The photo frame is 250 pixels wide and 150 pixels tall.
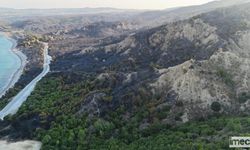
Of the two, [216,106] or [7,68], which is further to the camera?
[7,68]

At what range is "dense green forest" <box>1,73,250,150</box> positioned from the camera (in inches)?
2167

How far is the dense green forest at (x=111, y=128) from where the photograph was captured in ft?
181

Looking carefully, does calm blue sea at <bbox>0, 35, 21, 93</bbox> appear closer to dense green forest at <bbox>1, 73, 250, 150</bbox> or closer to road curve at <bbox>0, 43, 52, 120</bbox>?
road curve at <bbox>0, 43, 52, 120</bbox>

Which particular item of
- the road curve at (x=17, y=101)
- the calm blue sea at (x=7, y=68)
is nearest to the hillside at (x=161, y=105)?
the road curve at (x=17, y=101)

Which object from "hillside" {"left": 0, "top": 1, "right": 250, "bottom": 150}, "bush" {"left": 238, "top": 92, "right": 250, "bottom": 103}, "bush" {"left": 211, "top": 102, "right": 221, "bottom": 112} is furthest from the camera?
"bush" {"left": 238, "top": 92, "right": 250, "bottom": 103}

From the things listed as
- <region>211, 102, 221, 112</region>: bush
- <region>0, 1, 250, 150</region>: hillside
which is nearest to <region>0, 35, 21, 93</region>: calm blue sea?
<region>0, 1, 250, 150</region>: hillside

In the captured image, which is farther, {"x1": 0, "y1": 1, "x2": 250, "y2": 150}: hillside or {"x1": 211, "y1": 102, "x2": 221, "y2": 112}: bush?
{"x1": 211, "y1": 102, "x2": 221, "y2": 112}: bush

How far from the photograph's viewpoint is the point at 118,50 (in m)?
134

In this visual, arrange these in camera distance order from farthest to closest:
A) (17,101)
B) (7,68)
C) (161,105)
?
(7,68)
(17,101)
(161,105)

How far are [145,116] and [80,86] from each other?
101 ft

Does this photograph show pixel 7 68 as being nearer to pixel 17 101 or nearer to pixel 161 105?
pixel 17 101

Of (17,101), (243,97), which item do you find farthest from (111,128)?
(17,101)

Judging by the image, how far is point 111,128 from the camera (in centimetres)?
6631

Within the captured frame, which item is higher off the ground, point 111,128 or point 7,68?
point 111,128
